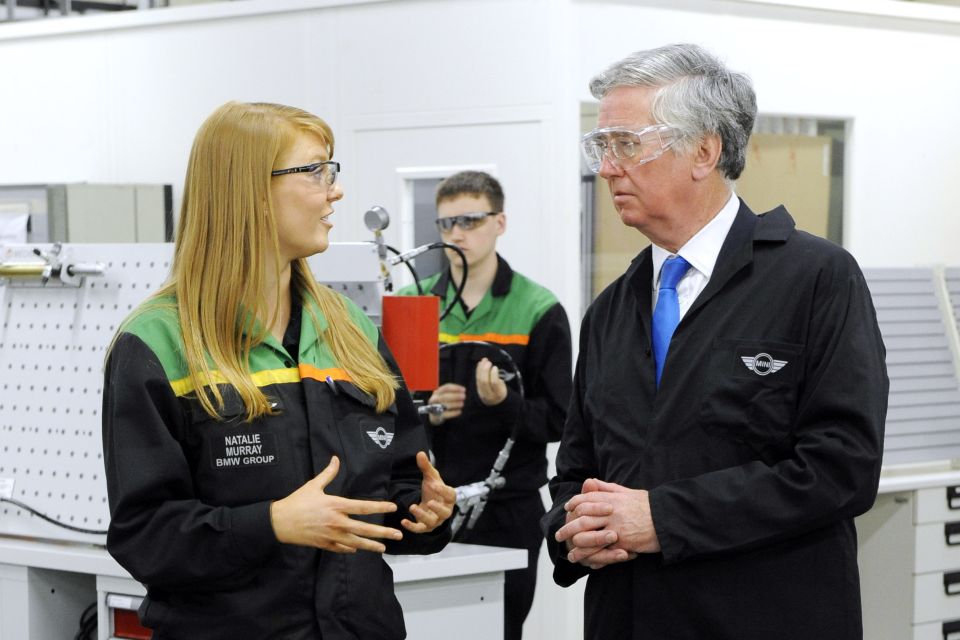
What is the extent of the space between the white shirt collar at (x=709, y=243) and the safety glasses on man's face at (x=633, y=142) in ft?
0.43

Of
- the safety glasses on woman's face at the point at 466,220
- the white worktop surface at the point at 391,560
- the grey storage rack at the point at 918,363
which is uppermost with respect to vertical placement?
the safety glasses on woman's face at the point at 466,220

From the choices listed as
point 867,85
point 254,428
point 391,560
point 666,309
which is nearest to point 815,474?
point 666,309

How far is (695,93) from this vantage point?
67.9 inches

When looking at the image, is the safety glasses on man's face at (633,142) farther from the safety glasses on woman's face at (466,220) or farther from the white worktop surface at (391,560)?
the safety glasses on woman's face at (466,220)

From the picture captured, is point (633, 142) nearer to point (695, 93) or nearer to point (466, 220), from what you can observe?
point (695, 93)

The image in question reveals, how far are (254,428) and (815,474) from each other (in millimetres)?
738

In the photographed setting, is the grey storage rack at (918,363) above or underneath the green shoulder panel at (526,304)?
underneath

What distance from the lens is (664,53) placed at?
1743mm

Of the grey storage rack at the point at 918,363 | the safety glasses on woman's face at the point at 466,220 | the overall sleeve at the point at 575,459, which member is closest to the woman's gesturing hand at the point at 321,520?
the overall sleeve at the point at 575,459

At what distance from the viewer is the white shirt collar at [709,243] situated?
1734mm

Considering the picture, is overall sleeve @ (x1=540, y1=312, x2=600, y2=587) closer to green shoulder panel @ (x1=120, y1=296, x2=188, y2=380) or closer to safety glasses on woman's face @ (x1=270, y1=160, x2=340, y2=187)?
safety glasses on woman's face @ (x1=270, y1=160, x2=340, y2=187)

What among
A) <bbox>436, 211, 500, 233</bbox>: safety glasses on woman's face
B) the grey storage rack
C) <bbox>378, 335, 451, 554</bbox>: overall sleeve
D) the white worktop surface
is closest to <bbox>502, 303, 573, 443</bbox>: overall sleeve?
<bbox>436, 211, 500, 233</bbox>: safety glasses on woman's face

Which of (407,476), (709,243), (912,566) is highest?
(709,243)

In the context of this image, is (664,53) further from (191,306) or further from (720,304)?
(191,306)
